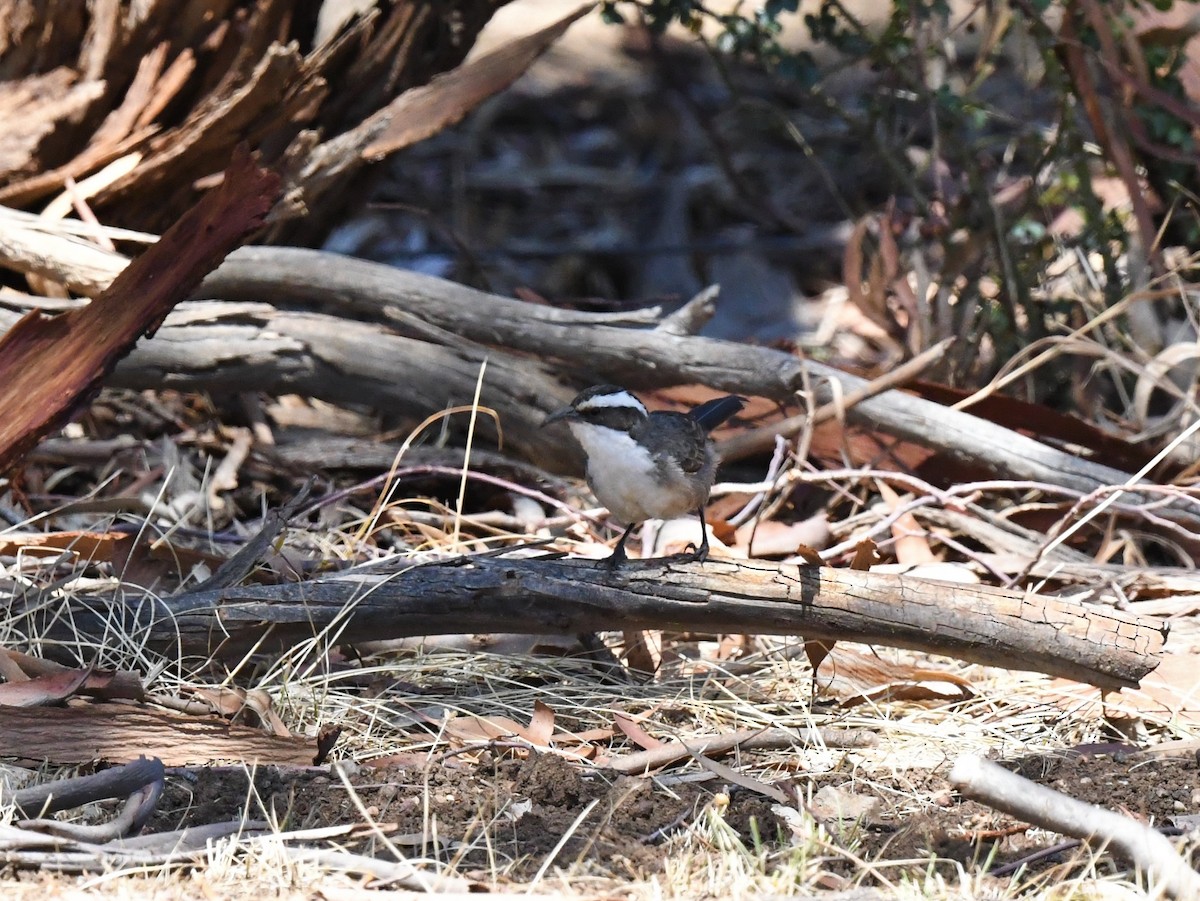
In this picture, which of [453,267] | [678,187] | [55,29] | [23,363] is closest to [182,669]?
[23,363]

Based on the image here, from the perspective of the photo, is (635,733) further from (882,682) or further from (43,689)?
(43,689)

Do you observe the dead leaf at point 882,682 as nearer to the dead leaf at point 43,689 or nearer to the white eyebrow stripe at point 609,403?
the white eyebrow stripe at point 609,403

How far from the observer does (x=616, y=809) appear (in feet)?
10.8

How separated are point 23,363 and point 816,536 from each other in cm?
286

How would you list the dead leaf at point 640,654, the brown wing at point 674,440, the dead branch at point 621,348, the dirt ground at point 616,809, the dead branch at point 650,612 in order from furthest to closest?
the dead branch at point 621,348 → the dead leaf at point 640,654 → the brown wing at point 674,440 → the dead branch at point 650,612 → the dirt ground at point 616,809

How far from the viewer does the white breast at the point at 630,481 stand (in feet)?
13.3

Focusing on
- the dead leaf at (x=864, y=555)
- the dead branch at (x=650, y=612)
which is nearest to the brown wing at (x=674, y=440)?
the dead branch at (x=650, y=612)

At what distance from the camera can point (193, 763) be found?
349 cm

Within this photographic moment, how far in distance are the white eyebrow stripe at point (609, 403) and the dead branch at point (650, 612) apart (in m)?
0.62

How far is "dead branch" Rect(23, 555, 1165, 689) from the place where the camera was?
141 inches

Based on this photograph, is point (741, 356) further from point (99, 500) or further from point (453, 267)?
point (453, 267)

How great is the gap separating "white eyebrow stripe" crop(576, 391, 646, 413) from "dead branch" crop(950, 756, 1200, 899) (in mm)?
1869

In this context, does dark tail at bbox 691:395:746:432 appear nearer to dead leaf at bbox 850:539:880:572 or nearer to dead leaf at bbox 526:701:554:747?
dead leaf at bbox 850:539:880:572

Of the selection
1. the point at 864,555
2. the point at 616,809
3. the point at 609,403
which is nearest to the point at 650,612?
the point at 616,809
